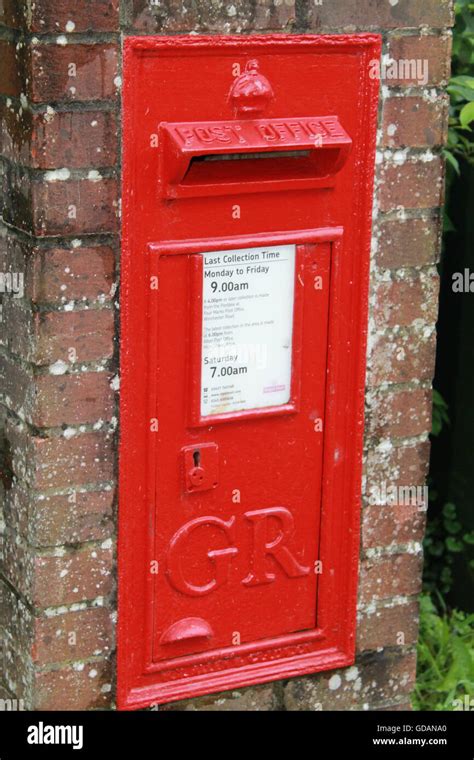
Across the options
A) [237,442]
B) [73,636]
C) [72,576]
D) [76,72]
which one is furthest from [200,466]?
[76,72]

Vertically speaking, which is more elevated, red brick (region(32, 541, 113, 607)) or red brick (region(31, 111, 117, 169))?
red brick (region(31, 111, 117, 169))

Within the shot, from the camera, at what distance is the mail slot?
292 centimetres

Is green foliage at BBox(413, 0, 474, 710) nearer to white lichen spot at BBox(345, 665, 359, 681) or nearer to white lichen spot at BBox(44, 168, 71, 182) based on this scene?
white lichen spot at BBox(345, 665, 359, 681)

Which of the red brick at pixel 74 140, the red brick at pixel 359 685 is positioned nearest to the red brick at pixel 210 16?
the red brick at pixel 74 140

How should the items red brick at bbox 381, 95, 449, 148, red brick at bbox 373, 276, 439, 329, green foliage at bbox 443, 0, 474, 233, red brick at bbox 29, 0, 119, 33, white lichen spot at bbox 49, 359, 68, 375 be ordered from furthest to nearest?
green foliage at bbox 443, 0, 474, 233
red brick at bbox 373, 276, 439, 329
red brick at bbox 381, 95, 449, 148
white lichen spot at bbox 49, 359, 68, 375
red brick at bbox 29, 0, 119, 33

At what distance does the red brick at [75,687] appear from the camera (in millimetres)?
3125

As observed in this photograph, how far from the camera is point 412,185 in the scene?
3234 millimetres

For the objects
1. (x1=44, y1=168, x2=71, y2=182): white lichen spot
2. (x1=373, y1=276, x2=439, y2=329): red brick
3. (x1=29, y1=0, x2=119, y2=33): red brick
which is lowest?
(x1=373, y1=276, x2=439, y2=329): red brick

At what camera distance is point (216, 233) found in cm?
301

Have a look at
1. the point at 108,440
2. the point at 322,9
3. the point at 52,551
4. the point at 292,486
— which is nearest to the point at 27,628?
the point at 52,551

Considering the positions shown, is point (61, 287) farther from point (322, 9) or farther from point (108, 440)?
point (322, 9)

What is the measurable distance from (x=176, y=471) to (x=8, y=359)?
0.47 m

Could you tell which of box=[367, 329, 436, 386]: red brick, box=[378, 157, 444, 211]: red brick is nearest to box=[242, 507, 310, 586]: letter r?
box=[367, 329, 436, 386]: red brick

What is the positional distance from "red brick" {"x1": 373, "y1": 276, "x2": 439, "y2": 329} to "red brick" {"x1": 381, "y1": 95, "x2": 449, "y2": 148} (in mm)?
341
